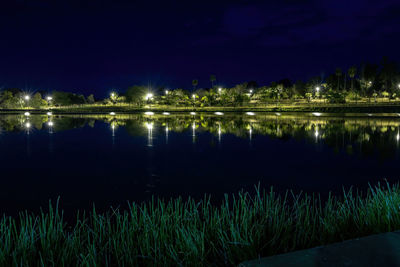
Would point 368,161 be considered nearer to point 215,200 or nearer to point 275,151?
point 275,151

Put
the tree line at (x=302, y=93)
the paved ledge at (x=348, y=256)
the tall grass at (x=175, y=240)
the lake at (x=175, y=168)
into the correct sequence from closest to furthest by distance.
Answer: the paved ledge at (x=348, y=256)
the tall grass at (x=175, y=240)
the lake at (x=175, y=168)
the tree line at (x=302, y=93)

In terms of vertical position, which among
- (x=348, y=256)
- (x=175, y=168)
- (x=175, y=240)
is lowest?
(x=175, y=168)

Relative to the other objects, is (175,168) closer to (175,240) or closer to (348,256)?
(175,240)

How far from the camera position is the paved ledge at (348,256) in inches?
116

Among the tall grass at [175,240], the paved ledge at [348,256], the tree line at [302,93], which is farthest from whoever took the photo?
the tree line at [302,93]

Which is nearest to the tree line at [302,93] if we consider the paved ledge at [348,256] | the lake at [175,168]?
the lake at [175,168]

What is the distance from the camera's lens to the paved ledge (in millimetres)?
2939

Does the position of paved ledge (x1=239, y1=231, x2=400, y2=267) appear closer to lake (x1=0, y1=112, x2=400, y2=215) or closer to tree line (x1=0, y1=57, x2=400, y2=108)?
lake (x1=0, y1=112, x2=400, y2=215)

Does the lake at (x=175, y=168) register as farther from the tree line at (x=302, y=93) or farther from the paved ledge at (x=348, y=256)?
the tree line at (x=302, y=93)

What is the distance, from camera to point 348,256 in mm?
3057

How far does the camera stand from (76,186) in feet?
30.8

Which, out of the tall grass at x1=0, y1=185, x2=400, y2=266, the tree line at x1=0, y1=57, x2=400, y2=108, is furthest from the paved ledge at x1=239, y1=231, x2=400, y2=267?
the tree line at x1=0, y1=57, x2=400, y2=108

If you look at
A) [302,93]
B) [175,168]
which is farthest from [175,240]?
[302,93]

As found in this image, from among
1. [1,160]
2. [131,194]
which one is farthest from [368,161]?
[1,160]
